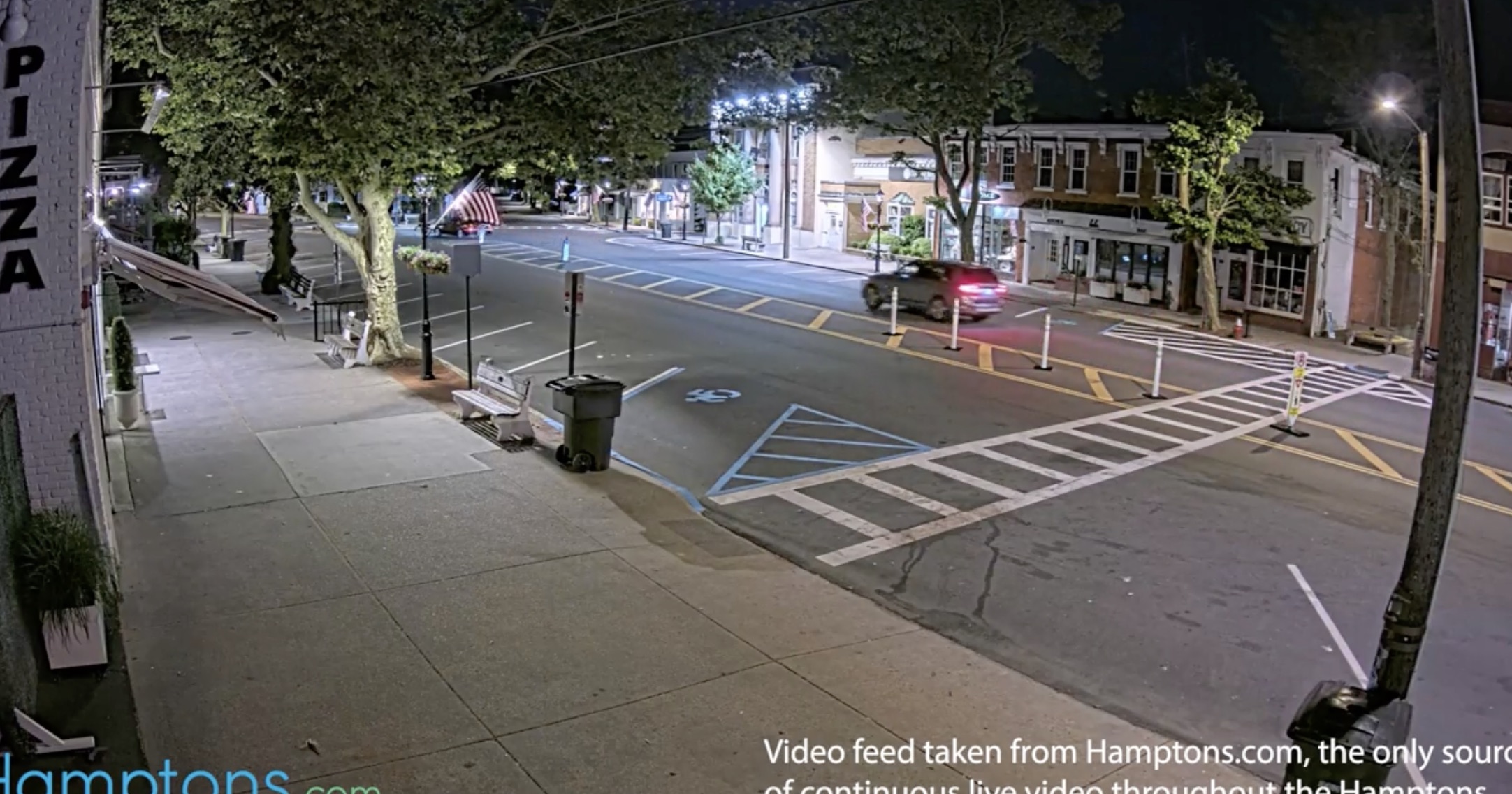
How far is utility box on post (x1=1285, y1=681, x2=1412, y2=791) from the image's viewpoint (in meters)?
5.14

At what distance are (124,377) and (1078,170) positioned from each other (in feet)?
113

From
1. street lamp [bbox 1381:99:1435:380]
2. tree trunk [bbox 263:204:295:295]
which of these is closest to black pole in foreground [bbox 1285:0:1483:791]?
street lamp [bbox 1381:99:1435:380]

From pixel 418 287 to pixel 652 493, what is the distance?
26.7m

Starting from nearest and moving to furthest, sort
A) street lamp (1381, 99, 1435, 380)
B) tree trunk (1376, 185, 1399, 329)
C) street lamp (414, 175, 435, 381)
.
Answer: street lamp (414, 175, 435, 381) < street lamp (1381, 99, 1435, 380) < tree trunk (1376, 185, 1399, 329)

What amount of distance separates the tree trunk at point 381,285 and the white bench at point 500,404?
4717 millimetres

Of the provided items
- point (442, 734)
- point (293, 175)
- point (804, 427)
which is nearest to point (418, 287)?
point (293, 175)

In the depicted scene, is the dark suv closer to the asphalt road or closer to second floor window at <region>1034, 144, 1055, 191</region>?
the asphalt road

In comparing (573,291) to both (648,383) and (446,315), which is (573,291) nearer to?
(648,383)

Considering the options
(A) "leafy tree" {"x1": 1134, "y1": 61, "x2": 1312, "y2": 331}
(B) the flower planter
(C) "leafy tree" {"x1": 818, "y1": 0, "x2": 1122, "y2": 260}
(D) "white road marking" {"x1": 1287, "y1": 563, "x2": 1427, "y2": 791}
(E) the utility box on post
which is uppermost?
(C) "leafy tree" {"x1": 818, "y1": 0, "x2": 1122, "y2": 260}

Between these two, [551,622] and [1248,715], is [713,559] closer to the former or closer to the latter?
[551,622]

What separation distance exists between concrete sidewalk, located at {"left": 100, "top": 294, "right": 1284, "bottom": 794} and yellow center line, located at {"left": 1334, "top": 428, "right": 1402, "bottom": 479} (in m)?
9.77

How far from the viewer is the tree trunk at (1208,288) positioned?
32.3 meters

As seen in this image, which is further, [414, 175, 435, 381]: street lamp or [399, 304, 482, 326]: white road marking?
[399, 304, 482, 326]: white road marking

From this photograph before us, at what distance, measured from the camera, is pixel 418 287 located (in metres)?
38.5
